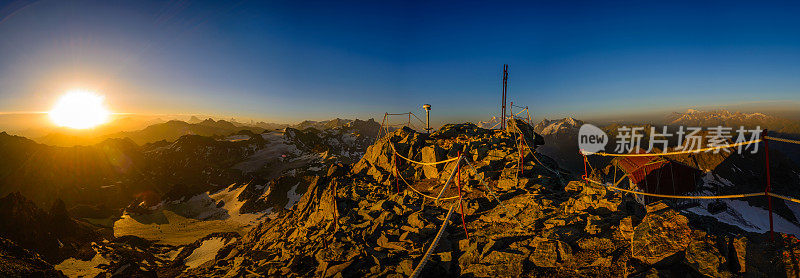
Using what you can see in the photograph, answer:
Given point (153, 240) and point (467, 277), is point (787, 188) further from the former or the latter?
point (153, 240)

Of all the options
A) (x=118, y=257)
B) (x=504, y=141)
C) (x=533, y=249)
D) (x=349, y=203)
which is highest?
(x=504, y=141)

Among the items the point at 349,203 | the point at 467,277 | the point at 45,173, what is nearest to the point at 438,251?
the point at 467,277

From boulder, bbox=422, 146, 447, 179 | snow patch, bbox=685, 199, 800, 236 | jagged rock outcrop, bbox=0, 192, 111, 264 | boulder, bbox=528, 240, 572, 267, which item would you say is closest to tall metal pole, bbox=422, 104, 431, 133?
boulder, bbox=422, 146, 447, 179

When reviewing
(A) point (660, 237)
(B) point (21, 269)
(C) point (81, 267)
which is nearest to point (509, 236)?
(A) point (660, 237)

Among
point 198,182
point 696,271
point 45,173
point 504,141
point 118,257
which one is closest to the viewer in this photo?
point 696,271

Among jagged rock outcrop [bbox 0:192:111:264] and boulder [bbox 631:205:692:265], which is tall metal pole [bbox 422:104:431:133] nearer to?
boulder [bbox 631:205:692:265]

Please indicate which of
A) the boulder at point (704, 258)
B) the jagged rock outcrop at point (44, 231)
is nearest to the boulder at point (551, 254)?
the boulder at point (704, 258)

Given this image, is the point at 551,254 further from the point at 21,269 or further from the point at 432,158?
the point at 21,269

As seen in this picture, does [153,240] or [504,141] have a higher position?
[504,141]

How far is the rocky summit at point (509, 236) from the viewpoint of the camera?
5.50 m

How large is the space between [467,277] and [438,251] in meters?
1.22

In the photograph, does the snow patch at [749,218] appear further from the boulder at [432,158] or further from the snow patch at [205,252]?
the snow patch at [205,252]

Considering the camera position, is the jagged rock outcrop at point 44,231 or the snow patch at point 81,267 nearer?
the snow patch at point 81,267

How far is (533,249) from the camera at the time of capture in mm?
6809
